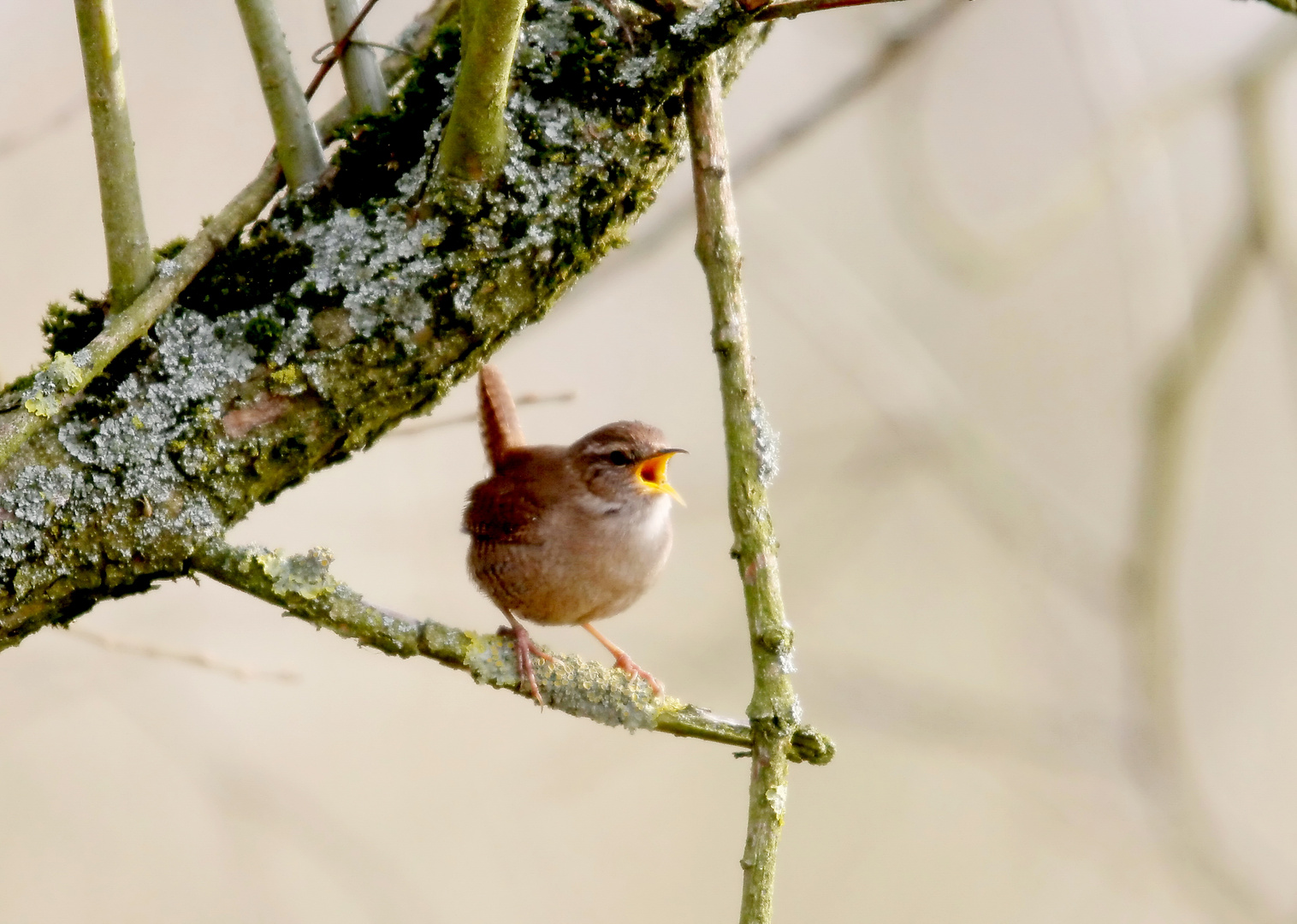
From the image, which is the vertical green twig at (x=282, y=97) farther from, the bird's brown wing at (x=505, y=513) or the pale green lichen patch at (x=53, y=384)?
the bird's brown wing at (x=505, y=513)

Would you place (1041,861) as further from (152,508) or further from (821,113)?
(152,508)

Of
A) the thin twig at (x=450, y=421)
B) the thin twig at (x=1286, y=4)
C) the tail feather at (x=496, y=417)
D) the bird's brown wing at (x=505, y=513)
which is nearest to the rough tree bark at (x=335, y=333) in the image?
the thin twig at (x=450, y=421)

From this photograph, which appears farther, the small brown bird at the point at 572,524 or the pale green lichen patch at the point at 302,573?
the small brown bird at the point at 572,524

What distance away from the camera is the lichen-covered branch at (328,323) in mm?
1516

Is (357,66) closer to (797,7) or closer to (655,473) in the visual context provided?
(797,7)

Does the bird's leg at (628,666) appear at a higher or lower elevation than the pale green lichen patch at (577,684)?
higher

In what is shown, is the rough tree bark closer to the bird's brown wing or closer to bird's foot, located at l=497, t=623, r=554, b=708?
bird's foot, located at l=497, t=623, r=554, b=708

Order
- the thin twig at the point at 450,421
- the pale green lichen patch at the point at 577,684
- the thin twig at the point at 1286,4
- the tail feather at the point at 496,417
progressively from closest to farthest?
the thin twig at the point at 1286,4 → the pale green lichen patch at the point at 577,684 → the thin twig at the point at 450,421 → the tail feather at the point at 496,417

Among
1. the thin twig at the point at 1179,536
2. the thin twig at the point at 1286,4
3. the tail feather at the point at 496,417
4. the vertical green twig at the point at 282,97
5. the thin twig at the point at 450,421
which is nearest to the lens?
the thin twig at the point at 1286,4

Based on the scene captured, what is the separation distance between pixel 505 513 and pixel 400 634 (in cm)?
118

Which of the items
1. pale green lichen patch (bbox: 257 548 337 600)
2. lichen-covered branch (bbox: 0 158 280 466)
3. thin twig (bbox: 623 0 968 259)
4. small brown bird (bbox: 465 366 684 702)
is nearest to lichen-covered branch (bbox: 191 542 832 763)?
pale green lichen patch (bbox: 257 548 337 600)

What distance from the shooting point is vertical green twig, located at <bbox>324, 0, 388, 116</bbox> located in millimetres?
1818

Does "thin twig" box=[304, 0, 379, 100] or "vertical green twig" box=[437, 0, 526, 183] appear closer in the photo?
"vertical green twig" box=[437, 0, 526, 183]

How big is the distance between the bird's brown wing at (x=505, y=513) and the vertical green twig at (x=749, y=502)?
47.1 inches
